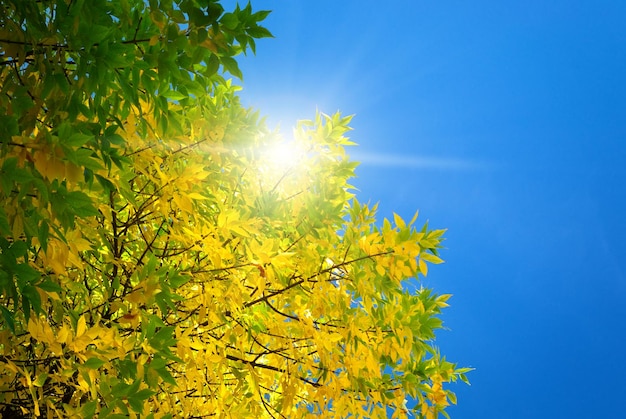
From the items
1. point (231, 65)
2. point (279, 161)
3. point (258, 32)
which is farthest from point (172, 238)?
point (258, 32)

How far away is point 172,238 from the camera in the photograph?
7.04 ft

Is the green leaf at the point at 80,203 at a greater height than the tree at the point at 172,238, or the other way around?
the tree at the point at 172,238

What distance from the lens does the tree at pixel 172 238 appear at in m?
1.30

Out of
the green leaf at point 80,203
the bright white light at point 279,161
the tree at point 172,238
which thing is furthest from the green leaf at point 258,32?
the bright white light at point 279,161

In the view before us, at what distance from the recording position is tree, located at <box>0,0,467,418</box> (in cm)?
130

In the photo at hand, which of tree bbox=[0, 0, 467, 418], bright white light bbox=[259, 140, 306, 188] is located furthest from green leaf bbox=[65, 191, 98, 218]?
bright white light bbox=[259, 140, 306, 188]

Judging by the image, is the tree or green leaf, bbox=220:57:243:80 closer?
the tree

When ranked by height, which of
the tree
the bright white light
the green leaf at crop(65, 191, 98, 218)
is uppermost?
the bright white light

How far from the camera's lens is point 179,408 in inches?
109

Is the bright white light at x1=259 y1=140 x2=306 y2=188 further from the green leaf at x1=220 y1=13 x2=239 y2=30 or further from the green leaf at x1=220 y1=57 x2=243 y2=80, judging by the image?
the green leaf at x1=220 y1=13 x2=239 y2=30

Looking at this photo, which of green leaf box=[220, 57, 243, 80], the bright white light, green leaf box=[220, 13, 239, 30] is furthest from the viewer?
the bright white light

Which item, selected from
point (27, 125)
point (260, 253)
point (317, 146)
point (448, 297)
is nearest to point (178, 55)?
point (27, 125)

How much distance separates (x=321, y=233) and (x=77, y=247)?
107 cm

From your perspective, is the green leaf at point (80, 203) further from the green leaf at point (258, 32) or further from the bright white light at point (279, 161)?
the bright white light at point (279, 161)
